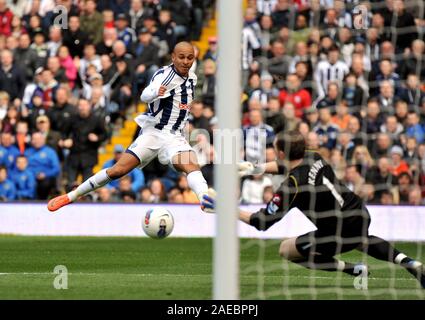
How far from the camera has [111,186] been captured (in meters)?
19.1

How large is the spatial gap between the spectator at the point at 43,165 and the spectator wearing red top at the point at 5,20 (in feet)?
11.0

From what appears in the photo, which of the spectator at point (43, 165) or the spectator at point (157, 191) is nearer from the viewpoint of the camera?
the spectator at point (157, 191)

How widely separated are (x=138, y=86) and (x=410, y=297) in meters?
10.4

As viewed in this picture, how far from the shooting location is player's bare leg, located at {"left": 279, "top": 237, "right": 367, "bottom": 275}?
10.8 m

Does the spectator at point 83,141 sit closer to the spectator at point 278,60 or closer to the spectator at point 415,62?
the spectator at point 278,60

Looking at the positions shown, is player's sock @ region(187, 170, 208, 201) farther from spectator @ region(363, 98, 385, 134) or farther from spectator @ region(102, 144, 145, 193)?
spectator @ region(102, 144, 145, 193)

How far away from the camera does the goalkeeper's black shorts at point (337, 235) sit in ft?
34.8

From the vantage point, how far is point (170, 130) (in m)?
13.0

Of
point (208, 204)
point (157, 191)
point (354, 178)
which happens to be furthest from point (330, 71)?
point (208, 204)

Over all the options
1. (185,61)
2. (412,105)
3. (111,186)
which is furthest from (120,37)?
(185,61)

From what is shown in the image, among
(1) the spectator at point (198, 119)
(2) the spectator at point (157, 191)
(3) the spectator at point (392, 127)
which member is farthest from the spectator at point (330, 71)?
(2) the spectator at point (157, 191)

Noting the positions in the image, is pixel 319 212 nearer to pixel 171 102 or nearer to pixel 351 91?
pixel 171 102

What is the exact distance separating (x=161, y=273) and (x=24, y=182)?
7450mm
